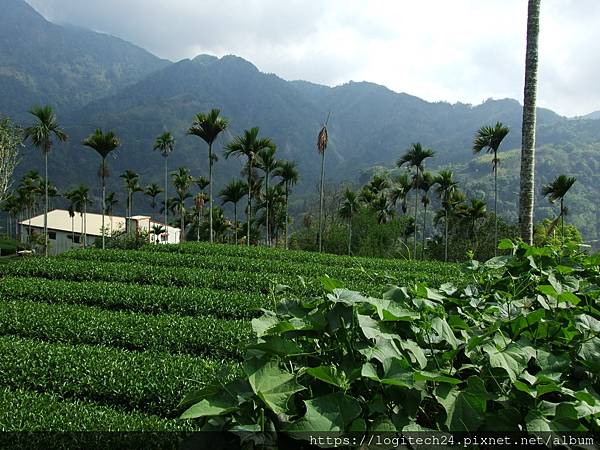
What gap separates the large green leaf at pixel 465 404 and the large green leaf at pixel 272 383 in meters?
0.34

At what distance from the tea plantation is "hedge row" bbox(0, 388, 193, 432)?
0.01 meters

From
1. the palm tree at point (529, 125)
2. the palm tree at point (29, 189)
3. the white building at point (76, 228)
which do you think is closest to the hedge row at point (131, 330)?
the palm tree at point (529, 125)

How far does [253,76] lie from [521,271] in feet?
653

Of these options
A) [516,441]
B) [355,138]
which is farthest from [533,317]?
[355,138]

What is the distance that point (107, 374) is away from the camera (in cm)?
567

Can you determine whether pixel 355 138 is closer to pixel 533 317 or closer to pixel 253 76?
pixel 253 76

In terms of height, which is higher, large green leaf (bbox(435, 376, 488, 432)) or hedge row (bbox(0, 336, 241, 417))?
large green leaf (bbox(435, 376, 488, 432))

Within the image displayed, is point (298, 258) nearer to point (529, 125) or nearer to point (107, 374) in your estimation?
point (529, 125)

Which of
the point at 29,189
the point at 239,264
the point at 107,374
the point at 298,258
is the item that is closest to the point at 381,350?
the point at 107,374

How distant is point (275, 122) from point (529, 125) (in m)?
162

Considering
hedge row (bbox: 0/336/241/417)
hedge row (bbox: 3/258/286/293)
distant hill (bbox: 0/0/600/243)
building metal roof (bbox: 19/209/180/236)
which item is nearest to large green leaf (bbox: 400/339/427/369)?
hedge row (bbox: 0/336/241/417)

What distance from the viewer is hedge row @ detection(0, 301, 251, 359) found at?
702 cm

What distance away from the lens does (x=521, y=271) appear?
5.40 ft

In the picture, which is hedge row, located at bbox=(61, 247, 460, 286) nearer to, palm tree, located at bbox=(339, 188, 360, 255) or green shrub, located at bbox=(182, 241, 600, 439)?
green shrub, located at bbox=(182, 241, 600, 439)
